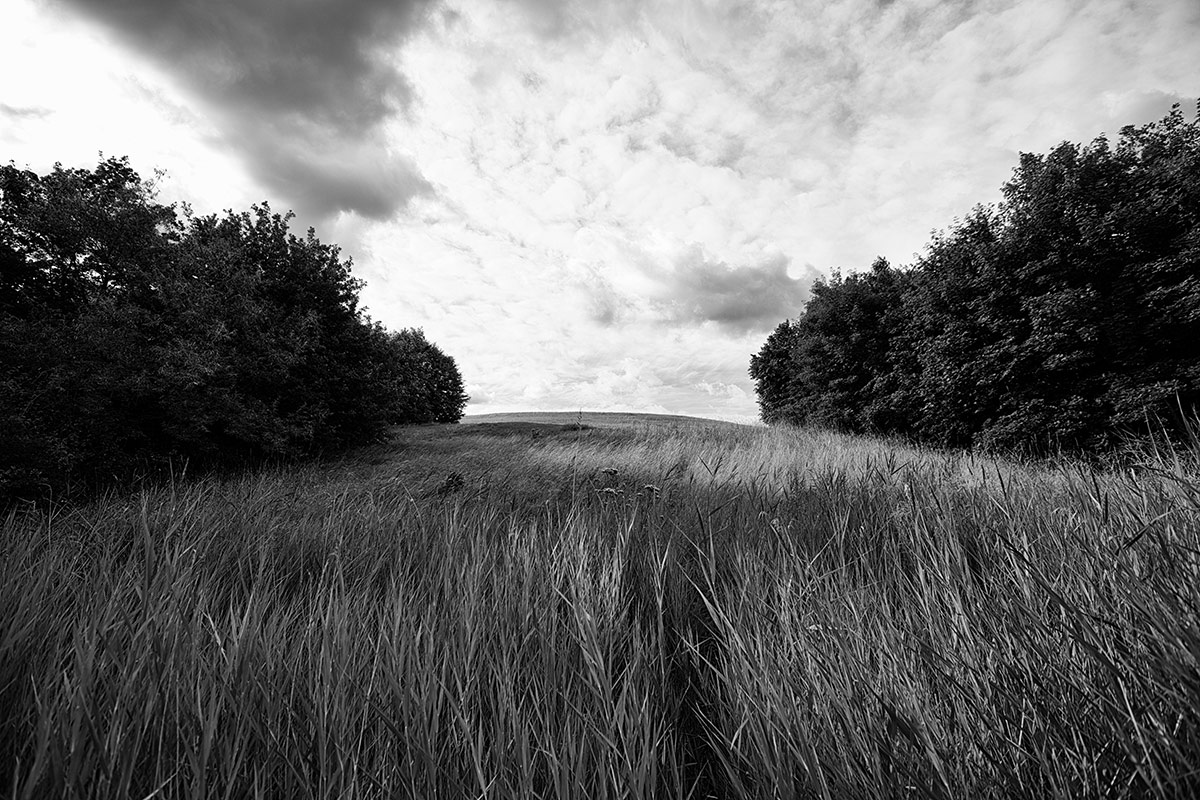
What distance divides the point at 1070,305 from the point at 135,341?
65.6 ft

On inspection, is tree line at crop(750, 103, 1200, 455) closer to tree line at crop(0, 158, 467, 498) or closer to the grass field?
the grass field

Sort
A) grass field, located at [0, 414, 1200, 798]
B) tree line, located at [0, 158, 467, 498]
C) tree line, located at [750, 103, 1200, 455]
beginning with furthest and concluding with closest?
tree line, located at [750, 103, 1200, 455]
tree line, located at [0, 158, 467, 498]
grass field, located at [0, 414, 1200, 798]

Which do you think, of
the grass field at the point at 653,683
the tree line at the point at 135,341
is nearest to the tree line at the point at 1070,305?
the grass field at the point at 653,683

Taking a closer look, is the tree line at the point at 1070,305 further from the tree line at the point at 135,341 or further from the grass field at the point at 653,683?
the tree line at the point at 135,341

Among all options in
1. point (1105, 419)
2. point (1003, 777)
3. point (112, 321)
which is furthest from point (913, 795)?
point (1105, 419)

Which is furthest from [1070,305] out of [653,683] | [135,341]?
[135,341]

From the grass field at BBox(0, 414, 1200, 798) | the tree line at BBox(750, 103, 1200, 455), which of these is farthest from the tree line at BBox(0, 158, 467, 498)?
the tree line at BBox(750, 103, 1200, 455)

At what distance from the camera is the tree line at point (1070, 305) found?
906cm

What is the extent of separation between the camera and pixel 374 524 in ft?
11.3

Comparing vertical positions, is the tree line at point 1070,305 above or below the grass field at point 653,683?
above

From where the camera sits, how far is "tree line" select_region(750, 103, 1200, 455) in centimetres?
906

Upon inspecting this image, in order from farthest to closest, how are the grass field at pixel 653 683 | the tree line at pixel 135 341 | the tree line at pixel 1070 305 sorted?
the tree line at pixel 1070 305
the tree line at pixel 135 341
the grass field at pixel 653 683

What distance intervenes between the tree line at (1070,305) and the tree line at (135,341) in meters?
17.9

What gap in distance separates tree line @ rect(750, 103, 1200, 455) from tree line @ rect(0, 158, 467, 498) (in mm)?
17870
